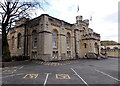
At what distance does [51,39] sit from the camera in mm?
22281

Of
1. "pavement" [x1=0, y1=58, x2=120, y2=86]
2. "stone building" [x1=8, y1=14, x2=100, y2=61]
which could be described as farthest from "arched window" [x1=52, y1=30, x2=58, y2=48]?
"pavement" [x1=0, y1=58, x2=120, y2=86]

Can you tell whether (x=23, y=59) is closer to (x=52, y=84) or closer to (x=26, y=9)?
(x=26, y=9)

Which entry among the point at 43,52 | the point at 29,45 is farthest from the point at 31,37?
the point at 43,52

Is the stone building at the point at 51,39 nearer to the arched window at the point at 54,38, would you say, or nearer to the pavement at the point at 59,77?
the arched window at the point at 54,38

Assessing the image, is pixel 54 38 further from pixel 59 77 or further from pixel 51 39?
pixel 59 77

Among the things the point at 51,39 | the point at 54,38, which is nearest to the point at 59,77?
the point at 51,39

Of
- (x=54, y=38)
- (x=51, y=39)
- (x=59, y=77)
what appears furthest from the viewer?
(x=54, y=38)

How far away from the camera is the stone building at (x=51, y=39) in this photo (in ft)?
69.1

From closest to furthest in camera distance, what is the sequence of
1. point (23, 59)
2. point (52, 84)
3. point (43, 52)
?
point (52, 84) < point (23, 59) < point (43, 52)

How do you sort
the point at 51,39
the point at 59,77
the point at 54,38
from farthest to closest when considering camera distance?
the point at 54,38 → the point at 51,39 → the point at 59,77

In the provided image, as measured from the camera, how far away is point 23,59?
1853 cm

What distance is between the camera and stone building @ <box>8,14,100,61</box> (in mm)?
21047

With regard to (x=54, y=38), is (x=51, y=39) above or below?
below

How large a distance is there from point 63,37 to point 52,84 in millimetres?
18690
